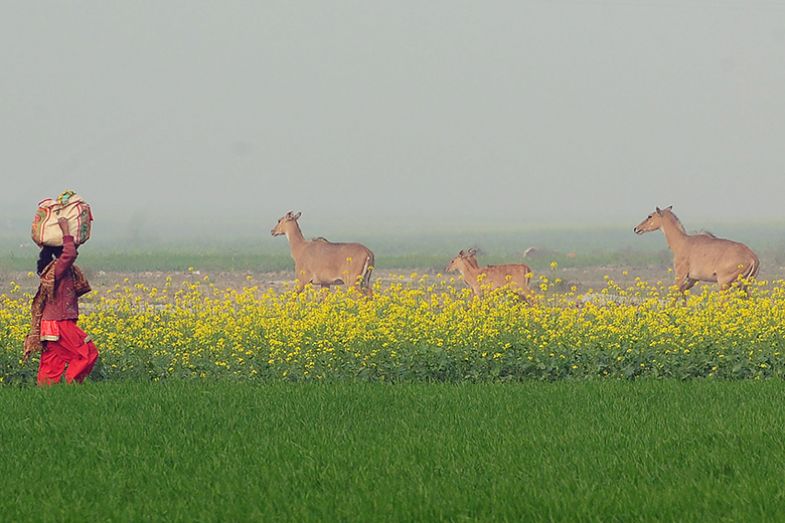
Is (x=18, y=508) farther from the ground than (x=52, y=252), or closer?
closer

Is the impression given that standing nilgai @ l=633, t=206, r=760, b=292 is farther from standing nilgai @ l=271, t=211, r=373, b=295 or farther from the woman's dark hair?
the woman's dark hair

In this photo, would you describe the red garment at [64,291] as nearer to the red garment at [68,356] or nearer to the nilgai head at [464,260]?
the red garment at [68,356]

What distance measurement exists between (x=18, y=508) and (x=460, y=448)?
312 centimetres

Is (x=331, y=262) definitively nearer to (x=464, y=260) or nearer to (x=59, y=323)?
(x=464, y=260)

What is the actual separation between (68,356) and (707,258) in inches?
468

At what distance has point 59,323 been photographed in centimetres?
1198

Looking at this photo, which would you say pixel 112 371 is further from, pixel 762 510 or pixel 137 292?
pixel 137 292

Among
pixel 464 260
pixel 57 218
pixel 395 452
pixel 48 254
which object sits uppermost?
pixel 57 218

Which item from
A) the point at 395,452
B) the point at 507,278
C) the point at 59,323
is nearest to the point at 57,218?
the point at 59,323

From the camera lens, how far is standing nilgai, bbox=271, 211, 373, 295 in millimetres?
21000

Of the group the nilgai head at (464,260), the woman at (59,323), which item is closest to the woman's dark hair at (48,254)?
the woman at (59,323)

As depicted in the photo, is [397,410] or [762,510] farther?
[397,410]

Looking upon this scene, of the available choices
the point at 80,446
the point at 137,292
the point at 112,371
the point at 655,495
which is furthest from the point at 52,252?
the point at 137,292

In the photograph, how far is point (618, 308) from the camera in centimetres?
1362
